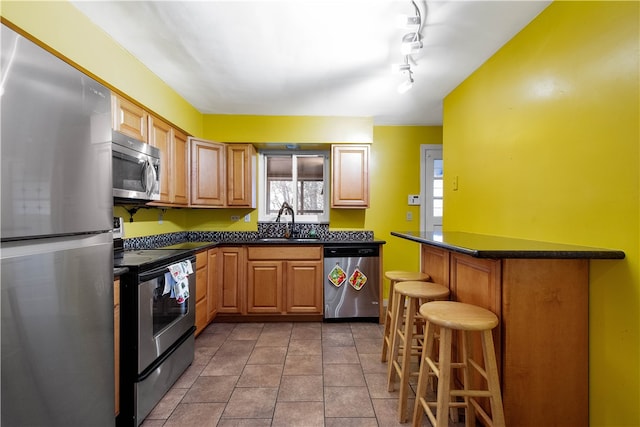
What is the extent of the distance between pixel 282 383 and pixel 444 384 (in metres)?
1.19

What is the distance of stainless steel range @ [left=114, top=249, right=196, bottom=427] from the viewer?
5.21ft

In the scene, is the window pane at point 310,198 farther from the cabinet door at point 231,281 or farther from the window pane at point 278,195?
the cabinet door at point 231,281

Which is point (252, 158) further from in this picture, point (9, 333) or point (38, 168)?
point (9, 333)

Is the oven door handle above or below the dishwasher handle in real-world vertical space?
above

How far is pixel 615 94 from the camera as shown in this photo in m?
1.25

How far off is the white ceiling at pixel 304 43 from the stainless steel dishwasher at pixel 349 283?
1635mm

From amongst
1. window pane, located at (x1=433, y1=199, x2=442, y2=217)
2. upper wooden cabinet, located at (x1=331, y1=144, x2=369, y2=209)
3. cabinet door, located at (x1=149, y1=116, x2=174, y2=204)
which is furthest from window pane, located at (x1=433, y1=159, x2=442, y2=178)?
cabinet door, located at (x1=149, y1=116, x2=174, y2=204)

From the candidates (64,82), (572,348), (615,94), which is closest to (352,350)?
(572,348)

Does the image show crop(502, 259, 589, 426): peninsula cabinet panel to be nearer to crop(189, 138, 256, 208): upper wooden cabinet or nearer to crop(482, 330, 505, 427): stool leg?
crop(482, 330, 505, 427): stool leg

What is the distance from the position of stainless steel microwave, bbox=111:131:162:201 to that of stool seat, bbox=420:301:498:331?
199 centimetres

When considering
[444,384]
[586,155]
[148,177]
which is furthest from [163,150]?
[586,155]

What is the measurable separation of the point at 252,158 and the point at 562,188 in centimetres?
294

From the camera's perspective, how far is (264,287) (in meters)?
3.11

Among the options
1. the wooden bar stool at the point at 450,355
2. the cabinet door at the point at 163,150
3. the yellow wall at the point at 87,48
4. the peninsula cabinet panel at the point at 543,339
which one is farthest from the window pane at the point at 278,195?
the peninsula cabinet panel at the point at 543,339
